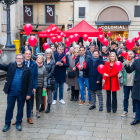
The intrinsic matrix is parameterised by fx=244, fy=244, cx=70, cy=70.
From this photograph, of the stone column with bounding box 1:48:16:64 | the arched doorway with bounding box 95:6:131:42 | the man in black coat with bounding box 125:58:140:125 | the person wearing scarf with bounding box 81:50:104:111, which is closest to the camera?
the man in black coat with bounding box 125:58:140:125

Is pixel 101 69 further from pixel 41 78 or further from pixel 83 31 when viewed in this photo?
pixel 83 31

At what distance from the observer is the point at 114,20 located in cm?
2477

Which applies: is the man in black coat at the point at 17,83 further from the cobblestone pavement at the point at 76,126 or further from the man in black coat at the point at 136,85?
the man in black coat at the point at 136,85

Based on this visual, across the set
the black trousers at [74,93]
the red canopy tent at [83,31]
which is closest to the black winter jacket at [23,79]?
the black trousers at [74,93]

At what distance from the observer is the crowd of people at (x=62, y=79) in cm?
542

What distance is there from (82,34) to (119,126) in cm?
869

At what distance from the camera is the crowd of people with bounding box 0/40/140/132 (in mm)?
5418

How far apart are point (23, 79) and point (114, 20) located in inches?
820

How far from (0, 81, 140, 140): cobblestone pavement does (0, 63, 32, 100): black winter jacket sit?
860 mm

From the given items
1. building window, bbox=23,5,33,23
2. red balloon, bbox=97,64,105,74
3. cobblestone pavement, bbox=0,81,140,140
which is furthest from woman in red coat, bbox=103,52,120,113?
building window, bbox=23,5,33,23

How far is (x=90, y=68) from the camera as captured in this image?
7.27m

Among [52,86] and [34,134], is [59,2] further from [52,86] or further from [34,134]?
[34,134]

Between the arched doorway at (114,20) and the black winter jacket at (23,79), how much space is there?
1998cm

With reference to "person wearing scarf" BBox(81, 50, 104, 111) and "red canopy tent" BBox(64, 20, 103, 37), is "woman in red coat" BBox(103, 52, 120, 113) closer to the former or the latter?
"person wearing scarf" BBox(81, 50, 104, 111)
